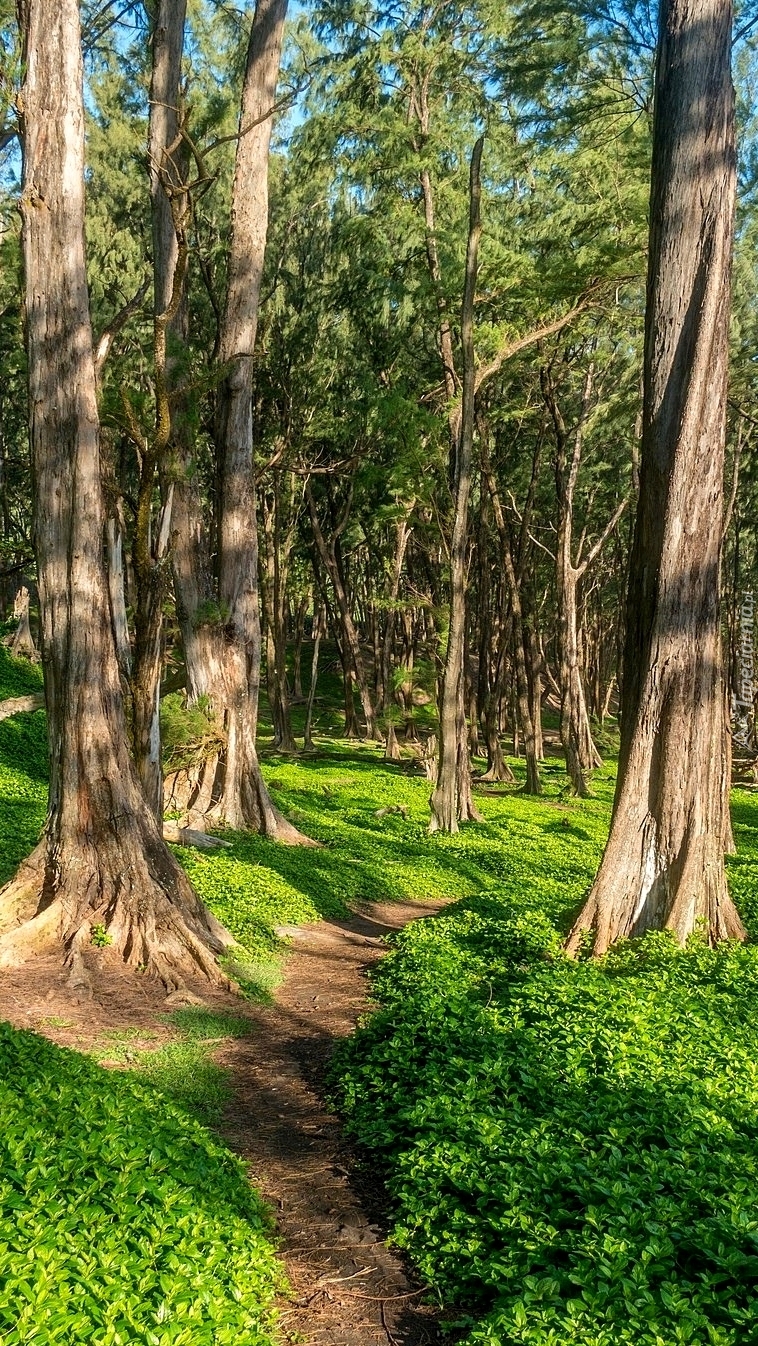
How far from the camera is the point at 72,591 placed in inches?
312

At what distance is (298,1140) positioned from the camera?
227 inches

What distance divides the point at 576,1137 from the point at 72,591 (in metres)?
5.50

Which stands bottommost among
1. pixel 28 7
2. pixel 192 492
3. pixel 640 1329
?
pixel 640 1329

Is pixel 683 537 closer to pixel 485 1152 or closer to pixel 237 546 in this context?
pixel 485 1152

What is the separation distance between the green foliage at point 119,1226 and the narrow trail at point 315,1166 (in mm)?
259

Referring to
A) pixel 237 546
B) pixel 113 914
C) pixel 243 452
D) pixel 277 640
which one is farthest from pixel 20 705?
pixel 113 914

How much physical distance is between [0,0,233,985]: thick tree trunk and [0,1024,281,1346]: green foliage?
2.72 m

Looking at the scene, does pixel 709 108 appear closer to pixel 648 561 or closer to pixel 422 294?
pixel 648 561

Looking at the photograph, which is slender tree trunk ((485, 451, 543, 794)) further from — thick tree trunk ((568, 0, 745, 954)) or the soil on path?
thick tree trunk ((568, 0, 745, 954))

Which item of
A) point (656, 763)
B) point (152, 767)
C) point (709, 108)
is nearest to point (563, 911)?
point (656, 763)

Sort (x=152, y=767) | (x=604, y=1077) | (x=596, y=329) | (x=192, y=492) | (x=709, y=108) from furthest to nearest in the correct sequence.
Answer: (x=596, y=329)
(x=192, y=492)
(x=152, y=767)
(x=709, y=108)
(x=604, y=1077)

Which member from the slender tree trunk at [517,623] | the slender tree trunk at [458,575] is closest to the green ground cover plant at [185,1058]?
the slender tree trunk at [458,575]

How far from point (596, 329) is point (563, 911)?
58.1 feet

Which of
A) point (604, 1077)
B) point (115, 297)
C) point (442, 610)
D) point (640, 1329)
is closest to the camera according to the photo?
point (640, 1329)
